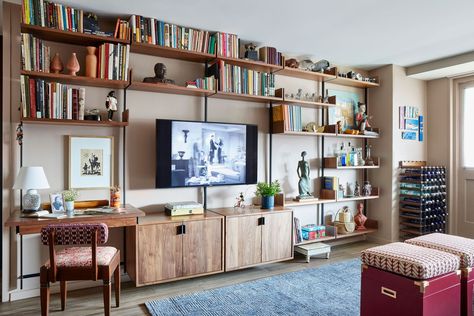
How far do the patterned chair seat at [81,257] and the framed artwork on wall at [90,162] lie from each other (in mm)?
695

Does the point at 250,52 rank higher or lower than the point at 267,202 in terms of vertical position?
higher

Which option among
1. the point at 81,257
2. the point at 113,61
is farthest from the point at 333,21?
the point at 81,257

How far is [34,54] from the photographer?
264 centimetres

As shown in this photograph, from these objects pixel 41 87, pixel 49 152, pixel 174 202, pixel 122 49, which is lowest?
pixel 174 202

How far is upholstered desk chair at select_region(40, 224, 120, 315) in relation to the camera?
6.97 ft

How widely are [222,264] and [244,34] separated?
7.64ft

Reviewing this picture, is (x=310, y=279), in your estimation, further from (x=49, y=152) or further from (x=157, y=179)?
(x=49, y=152)

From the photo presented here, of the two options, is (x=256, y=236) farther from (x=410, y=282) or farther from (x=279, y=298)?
(x=410, y=282)

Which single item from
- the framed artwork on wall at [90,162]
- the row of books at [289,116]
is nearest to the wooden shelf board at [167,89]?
the framed artwork on wall at [90,162]

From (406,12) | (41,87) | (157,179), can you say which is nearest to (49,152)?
(41,87)

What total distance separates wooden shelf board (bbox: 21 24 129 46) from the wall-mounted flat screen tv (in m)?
0.83

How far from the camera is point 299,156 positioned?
4.17 m

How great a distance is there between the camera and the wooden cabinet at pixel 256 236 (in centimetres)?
322

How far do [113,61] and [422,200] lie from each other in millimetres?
3947
